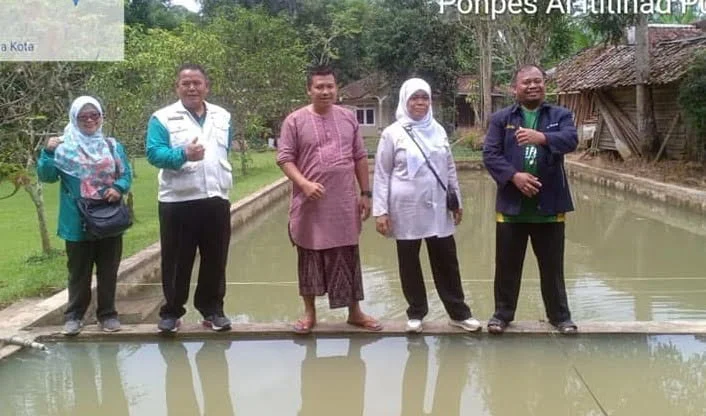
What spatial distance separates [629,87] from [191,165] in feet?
46.6

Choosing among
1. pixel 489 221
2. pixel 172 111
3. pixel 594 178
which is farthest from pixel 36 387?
pixel 594 178

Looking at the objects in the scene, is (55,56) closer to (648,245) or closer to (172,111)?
(172,111)

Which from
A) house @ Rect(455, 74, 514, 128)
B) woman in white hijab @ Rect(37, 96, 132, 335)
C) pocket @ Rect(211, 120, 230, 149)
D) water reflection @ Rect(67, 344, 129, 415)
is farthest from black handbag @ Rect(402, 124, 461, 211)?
house @ Rect(455, 74, 514, 128)

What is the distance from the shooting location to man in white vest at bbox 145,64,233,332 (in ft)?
12.9

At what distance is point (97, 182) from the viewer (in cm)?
409

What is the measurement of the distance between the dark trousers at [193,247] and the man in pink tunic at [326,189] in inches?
16.6

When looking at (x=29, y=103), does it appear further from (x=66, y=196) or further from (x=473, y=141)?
(x=473, y=141)

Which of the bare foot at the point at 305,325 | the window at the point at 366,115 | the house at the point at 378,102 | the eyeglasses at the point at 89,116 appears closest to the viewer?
the eyeglasses at the point at 89,116

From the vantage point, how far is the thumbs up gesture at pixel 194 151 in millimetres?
3781

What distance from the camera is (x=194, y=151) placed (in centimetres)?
379

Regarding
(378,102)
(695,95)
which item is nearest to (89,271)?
(695,95)

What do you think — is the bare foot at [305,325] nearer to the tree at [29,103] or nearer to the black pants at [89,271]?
the black pants at [89,271]

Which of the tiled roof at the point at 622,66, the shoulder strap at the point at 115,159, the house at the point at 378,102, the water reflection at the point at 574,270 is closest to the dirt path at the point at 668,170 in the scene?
the water reflection at the point at 574,270

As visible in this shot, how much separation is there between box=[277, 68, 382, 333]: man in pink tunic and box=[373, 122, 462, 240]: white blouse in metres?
0.12
